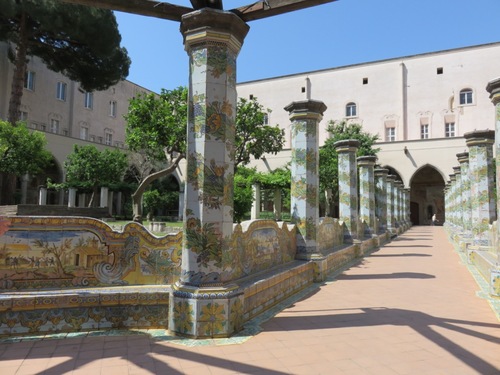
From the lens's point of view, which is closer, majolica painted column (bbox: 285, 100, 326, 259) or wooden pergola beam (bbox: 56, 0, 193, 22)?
wooden pergola beam (bbox: 56, 0, 193, 22)

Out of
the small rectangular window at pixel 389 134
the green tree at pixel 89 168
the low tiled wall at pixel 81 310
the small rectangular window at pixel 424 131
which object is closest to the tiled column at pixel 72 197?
the green tree at pixel 89 168

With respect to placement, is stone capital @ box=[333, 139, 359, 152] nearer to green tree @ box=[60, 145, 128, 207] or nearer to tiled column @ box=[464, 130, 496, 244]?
tiled column @ box=[464, 130, 496, 244]

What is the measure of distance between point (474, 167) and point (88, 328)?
1063cm

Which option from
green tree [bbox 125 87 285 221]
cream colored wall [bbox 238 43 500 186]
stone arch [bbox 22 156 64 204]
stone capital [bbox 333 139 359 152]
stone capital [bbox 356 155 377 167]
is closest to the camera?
stone capital [bbox 333 139 359 152]

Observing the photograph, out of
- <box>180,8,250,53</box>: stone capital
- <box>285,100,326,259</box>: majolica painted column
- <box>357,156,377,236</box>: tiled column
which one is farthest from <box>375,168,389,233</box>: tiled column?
<box>180,8,250,53</box>: stone capital

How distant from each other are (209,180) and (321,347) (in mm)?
2208

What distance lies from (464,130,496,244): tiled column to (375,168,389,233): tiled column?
27.0 ft

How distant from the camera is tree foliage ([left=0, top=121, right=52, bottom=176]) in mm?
19844

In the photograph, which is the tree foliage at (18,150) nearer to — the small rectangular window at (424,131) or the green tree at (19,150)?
the green tree at (19,150)

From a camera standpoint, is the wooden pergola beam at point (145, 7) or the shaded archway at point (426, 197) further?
the shaded archway at point (426, 197)

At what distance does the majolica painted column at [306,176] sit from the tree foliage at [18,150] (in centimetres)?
1774

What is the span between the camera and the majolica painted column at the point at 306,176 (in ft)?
26.2

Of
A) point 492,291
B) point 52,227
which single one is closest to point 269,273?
point 52,227

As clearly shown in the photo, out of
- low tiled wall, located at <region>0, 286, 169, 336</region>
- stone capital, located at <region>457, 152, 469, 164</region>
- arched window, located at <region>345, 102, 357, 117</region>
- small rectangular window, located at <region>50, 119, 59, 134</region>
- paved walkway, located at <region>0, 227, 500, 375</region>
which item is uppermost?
arched window, located at <region>345, 102, 357, 117</region>
